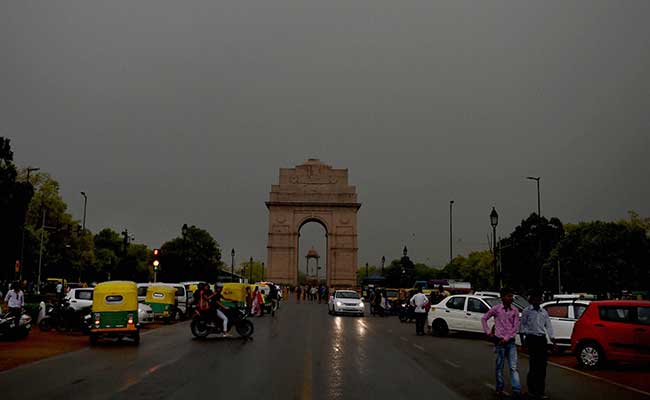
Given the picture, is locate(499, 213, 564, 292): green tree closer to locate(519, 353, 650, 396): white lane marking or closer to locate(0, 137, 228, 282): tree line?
locate(0, 137, 228, 282): tree line

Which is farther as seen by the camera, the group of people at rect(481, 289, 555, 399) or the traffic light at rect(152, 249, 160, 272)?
the traffic light at rect(152, 249, 160, 272)

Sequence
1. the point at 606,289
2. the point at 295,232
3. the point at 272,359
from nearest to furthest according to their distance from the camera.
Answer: the point at 272,359 → the point at 606,289 → the point at 295,232

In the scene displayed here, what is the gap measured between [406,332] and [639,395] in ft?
49.7

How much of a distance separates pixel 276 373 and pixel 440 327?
1254 cm

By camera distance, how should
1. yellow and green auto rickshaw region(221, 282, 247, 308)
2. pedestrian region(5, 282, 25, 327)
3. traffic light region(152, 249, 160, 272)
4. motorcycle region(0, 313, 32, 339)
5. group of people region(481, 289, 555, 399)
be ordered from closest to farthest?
group of people region(481, 289, 555, 399), motorcycle region(0, 313, 32, 339), pedestrian region(5, 282, 25, 327), traffic light region(152, 249, 160, 272), yellow and green auto rickshaw region(221, 282, 247, 308)

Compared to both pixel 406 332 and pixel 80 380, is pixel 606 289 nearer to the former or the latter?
pixel 406 332

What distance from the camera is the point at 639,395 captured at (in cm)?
1086

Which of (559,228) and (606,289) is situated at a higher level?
(559,228)

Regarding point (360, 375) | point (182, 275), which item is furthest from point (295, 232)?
point (360, 375)

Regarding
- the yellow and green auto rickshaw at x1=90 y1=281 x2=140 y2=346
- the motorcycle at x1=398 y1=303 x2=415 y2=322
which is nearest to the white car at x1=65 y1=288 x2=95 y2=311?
the yellow and green auto rickshaw at x1=90 y1=281 x2=140 y2=346

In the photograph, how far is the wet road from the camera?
10547mm

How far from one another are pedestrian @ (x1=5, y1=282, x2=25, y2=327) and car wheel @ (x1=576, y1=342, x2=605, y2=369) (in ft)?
51.4

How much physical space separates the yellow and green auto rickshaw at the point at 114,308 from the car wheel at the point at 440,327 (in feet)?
35.9

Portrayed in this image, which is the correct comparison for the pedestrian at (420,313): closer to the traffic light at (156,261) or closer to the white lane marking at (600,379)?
the white lane marking at (600,379)
